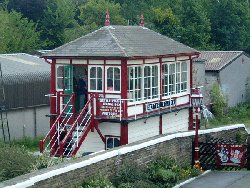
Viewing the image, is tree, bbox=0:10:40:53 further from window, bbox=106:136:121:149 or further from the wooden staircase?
window, bbox=106:136:121:149

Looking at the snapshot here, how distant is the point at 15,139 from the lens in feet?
111

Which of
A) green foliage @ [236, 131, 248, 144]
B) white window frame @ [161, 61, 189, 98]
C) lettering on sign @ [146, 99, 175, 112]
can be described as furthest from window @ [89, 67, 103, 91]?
green foliage @ [236, 131, 248, 144]

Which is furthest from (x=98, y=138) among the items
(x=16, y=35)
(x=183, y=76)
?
(x=16, y=35)

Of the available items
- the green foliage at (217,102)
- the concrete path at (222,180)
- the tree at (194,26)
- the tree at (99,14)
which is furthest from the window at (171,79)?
the tree at (99,14)

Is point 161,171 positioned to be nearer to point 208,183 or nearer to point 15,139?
point 208,183

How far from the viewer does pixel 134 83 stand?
25.9 meters

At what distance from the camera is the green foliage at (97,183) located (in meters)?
18.2

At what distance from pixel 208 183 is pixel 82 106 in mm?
6626

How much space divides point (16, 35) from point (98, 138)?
120 ft

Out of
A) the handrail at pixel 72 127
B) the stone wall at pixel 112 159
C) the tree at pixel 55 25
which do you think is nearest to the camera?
the stone wall at pixel 112 159

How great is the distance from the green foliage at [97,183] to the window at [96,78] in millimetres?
7256

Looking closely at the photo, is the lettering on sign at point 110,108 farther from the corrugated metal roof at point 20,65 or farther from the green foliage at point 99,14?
the green foliage at point 99,14

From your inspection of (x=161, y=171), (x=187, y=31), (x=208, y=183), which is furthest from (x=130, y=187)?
(x=187, y=31)

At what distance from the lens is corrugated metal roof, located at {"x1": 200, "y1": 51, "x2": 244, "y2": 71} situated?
4975 centimetres
